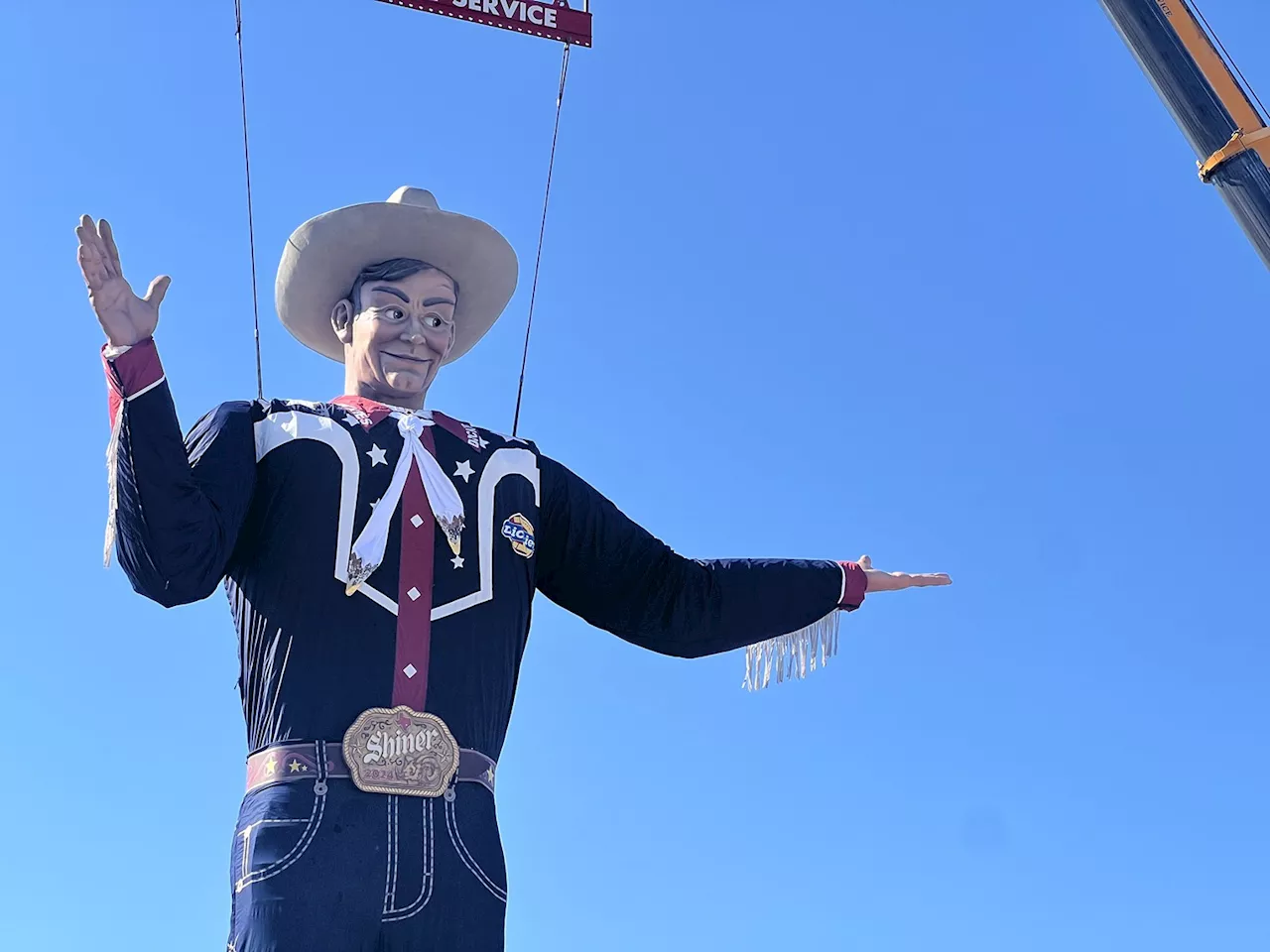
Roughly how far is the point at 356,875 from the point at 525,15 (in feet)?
12.2

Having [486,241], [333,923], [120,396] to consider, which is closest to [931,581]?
[486,241]

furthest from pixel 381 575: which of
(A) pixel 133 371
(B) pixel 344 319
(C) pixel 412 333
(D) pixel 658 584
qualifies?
(B) pixel 344 319

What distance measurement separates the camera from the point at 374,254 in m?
6.32

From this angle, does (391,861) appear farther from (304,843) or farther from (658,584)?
(658,584)

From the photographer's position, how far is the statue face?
20.2 ft

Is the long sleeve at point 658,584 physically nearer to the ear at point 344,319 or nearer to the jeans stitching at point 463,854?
the ear at point 344,319

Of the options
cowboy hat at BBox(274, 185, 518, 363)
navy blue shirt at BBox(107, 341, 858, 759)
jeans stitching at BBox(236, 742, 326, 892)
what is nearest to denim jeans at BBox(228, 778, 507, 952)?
jeans stitching at BBox(236, 742, 326, 892)

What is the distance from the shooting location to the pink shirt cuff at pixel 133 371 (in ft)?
16.3

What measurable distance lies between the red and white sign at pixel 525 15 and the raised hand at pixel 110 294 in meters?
2.15

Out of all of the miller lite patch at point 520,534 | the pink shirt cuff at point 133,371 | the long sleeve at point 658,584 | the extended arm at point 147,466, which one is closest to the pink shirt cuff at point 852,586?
the long sleeve at point 658,584

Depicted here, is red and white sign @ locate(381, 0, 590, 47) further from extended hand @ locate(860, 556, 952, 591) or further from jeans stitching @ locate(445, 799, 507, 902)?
jeans stitching @ locate(445, 799, 507, 902)

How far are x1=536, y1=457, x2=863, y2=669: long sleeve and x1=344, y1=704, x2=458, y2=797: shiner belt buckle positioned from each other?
1185mm

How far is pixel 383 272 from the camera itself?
6.27m

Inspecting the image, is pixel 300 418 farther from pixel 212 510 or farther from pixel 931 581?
pixel 931 581
